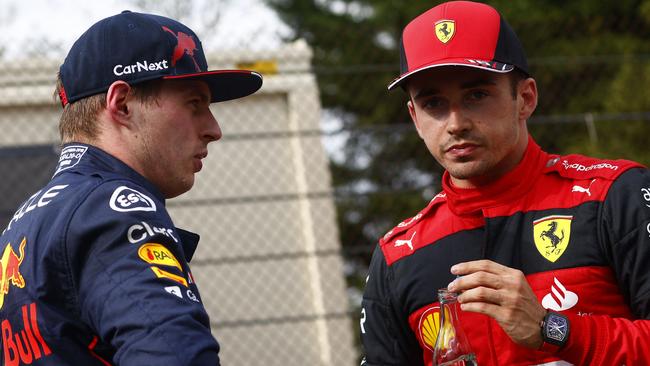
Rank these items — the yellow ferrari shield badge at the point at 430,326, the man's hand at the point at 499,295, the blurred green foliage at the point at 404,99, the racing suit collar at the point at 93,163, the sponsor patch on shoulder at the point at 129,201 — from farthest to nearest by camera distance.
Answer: the blurred green foliage at the point at 404,99 < the yellow ferrari shield badge at the point at 430,326 < the man's hand at the point at 499,295 < the racing suit collar at the point at 93,163 < the sponsor patch on shoulder at the point at 129,201

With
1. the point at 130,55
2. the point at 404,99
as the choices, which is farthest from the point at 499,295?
the point at 404,99

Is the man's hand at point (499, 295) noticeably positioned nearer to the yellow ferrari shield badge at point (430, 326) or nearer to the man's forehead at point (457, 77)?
the yellow ferrari shield badge at point (430, 326)

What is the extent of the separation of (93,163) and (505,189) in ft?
3.69

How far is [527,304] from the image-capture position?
241 centimetres

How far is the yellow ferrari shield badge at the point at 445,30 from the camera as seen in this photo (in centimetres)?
278

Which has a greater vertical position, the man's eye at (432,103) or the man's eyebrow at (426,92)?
the man's eyebrow at (426,92)

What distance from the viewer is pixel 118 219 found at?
80.0 inches

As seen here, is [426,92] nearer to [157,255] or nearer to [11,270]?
[157,255]

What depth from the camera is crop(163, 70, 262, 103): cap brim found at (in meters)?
2.44

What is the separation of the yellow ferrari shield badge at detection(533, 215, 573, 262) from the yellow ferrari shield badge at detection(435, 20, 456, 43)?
0.55 meters

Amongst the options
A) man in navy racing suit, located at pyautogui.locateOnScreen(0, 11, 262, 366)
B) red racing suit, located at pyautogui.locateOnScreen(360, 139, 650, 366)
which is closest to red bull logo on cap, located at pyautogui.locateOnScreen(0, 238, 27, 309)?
man in navy racing suit, located at pyautogui.locateOnScreen(0, 11, 262, 366)

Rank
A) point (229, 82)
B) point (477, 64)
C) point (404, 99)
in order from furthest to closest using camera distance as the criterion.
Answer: point (404, 99), point (477, 64), point (229, 82)

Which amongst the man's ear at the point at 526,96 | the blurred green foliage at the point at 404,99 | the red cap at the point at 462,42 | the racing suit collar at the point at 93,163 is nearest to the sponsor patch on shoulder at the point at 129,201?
the racing suit collar at the point at 93,163

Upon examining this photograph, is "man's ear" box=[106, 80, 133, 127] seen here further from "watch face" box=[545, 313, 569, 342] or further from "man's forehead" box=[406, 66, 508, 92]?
"watch face" box=[545, 313, 569, 342]
